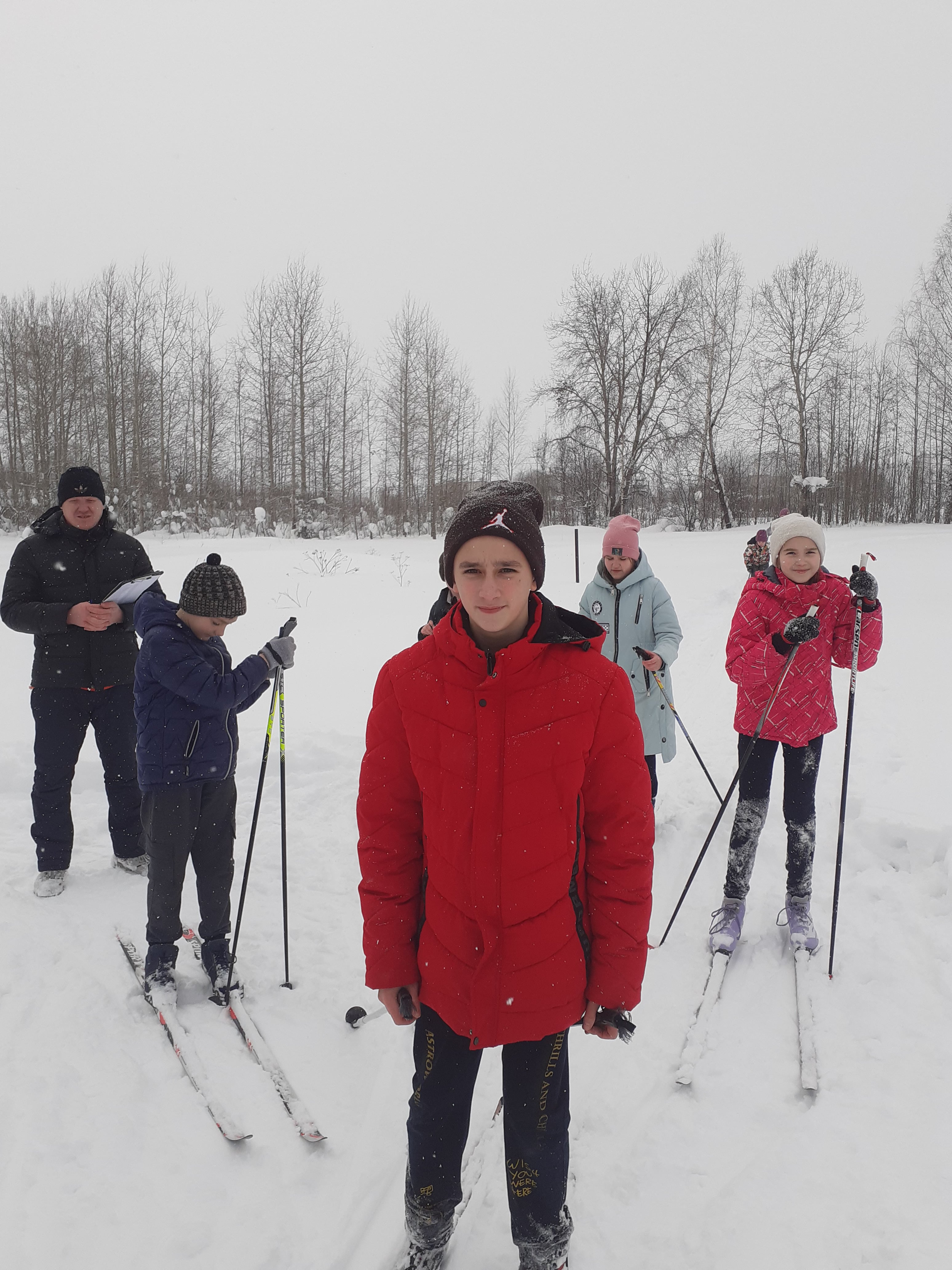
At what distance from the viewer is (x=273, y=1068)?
248cm

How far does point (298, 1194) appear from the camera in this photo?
6.75 ft

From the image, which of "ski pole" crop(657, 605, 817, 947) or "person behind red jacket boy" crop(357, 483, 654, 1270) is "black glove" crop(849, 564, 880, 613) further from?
"person behind red jacket boy" crop(357, 483, 654, 1270)

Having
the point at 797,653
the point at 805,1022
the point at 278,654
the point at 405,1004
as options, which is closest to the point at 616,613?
the point at 797,653

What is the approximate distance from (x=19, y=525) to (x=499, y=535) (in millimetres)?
27754

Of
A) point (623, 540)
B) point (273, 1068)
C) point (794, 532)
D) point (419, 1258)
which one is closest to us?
point (419, 1258)

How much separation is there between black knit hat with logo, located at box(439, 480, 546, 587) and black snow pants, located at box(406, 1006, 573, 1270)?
1158 millimetres

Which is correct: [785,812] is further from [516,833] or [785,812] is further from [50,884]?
[50,884]

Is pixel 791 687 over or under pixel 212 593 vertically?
under

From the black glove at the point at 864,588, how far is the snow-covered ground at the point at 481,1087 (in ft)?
5.36

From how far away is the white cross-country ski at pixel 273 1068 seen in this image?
2246 mm

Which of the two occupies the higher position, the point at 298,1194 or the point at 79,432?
the point at 79,432

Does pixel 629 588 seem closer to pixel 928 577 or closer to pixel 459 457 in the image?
pixel 928 577

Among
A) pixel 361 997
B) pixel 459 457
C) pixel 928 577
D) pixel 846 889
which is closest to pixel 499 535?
pixel 361 997

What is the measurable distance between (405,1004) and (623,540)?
2.81 meters
